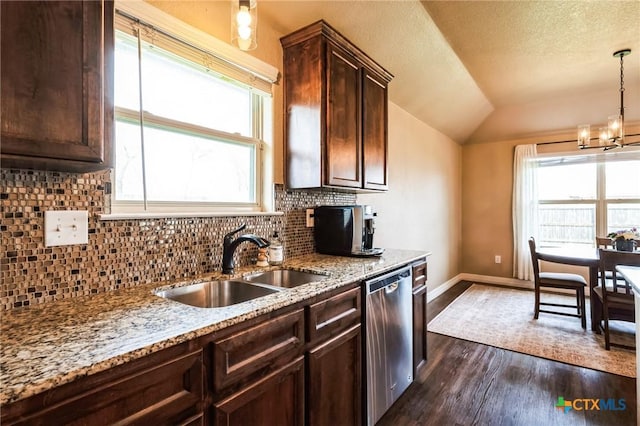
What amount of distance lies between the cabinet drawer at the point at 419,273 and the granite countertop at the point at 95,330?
1.01 m

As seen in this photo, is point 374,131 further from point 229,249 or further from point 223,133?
point 229,249

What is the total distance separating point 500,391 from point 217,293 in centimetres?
203

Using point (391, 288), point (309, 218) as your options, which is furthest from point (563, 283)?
point (309, 218)

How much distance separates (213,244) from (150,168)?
50 centimetres

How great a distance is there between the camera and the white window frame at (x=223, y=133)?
1.43m

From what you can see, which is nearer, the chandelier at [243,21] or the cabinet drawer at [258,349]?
the cabinet drawer at [258,349]

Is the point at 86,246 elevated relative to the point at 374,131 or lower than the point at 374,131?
lower

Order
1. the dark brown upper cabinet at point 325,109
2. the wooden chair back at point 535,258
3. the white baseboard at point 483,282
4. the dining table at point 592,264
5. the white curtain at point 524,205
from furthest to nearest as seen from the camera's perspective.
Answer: the white curtain at point 524,205 → the white baseboard at point 483,282 → the wooden chair back at point 535,258 → the dining table at point 592,264 → the dark brown upper cabinet at point 325,109

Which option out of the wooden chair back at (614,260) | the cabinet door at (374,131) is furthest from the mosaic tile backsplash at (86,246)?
the wooden chair back at (614,260)

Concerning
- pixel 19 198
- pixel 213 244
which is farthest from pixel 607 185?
pixel 19 198

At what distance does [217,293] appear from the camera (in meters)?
1.56

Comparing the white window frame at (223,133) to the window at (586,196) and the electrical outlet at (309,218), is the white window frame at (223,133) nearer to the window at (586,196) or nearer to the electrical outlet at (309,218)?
the electrical outlet at (309,218)

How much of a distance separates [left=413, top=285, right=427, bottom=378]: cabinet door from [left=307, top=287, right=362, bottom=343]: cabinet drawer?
0.76m

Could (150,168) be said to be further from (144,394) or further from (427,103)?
(427,103)
